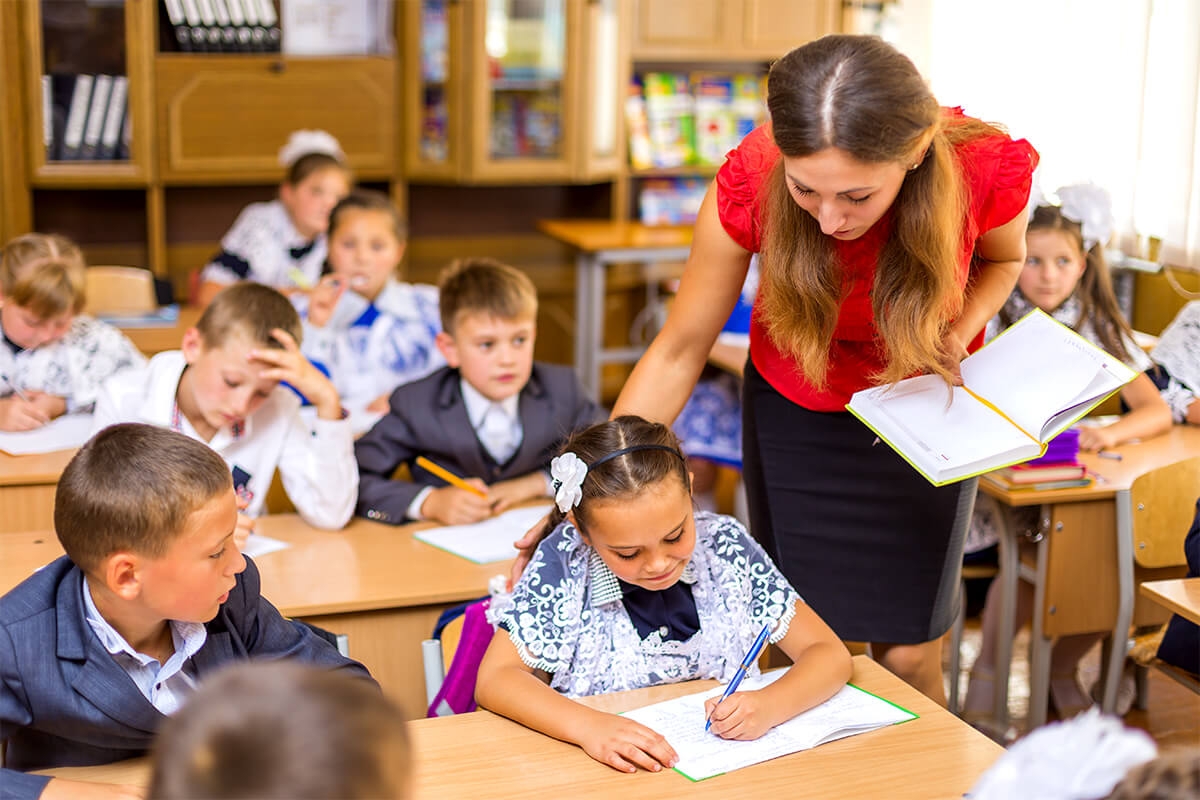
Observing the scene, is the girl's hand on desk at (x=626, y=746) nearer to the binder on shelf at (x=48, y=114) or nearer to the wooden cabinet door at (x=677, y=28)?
the binder on shelf at (x=48, y=114)

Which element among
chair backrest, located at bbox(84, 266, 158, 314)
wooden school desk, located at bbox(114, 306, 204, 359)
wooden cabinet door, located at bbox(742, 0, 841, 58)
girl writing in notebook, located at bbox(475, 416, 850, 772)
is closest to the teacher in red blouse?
girl writing in notebook, located at bbox(475, 416, 850, 772)

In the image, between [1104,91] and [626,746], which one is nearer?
[626,746]

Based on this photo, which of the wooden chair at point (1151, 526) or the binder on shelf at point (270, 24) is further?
the binder on shelf at point (270, 24)

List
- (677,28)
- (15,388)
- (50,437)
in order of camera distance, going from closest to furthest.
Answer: (50,437), (15,388), (677,28)

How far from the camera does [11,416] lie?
2.88m

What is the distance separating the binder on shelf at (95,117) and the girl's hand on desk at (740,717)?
412cm

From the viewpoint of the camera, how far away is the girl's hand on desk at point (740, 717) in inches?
57.2

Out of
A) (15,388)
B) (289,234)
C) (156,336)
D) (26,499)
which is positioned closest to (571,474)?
(26,499)

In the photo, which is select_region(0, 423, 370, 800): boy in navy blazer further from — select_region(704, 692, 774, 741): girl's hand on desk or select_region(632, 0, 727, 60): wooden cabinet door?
select_region(632, 0, 727, 60): wooden cabinet door

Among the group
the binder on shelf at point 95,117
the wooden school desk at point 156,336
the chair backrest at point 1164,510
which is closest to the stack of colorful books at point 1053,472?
the chair backrest at point 1164,510

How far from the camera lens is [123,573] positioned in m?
1.44

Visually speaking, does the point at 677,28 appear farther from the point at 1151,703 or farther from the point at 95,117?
the point at 1151,703

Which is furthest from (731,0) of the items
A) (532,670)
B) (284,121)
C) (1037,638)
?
(532,670)

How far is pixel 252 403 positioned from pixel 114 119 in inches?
115
